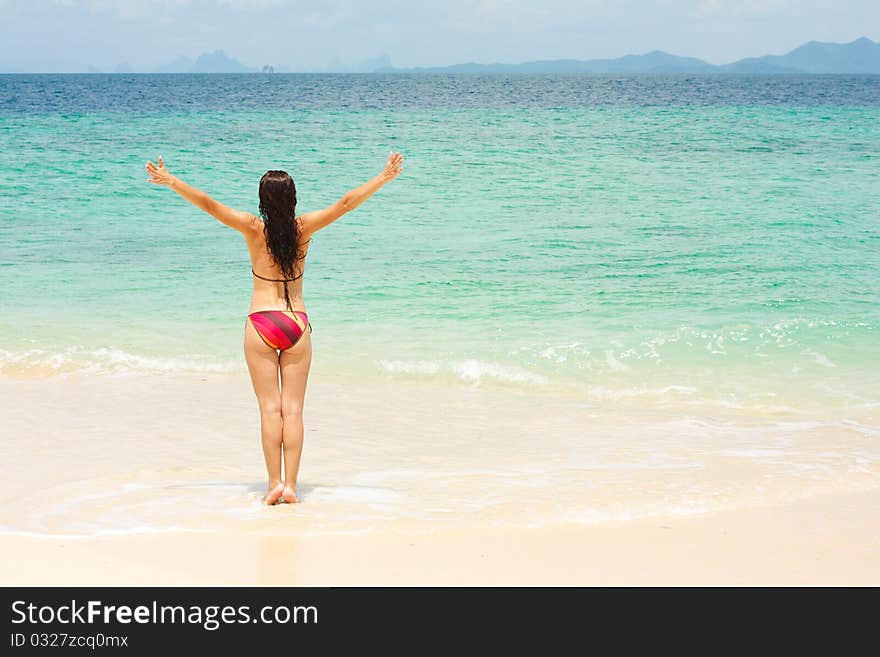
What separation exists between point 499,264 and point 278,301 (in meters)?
8.53

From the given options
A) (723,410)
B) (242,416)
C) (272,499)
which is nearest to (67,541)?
(272,499)

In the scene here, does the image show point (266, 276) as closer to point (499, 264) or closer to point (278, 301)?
point (278, 301)

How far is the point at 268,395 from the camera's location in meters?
4.71

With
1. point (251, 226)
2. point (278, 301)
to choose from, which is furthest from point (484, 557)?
point (251, 226)

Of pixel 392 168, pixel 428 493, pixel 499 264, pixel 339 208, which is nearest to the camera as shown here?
pixel 339 208

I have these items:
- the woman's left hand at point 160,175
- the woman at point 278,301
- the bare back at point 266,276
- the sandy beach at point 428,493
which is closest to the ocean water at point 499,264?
the sandy beach at point 428,493

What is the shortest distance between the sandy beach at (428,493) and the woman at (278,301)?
1.18 feet

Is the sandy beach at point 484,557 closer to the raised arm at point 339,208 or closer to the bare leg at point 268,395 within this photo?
the bare leg at point 268,395

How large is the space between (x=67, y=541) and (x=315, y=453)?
2121 mm

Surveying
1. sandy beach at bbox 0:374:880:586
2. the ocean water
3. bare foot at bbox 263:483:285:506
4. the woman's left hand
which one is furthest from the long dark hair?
the ocean water

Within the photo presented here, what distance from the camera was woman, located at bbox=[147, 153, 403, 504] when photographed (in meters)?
4.49

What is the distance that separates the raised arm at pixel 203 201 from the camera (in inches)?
174
